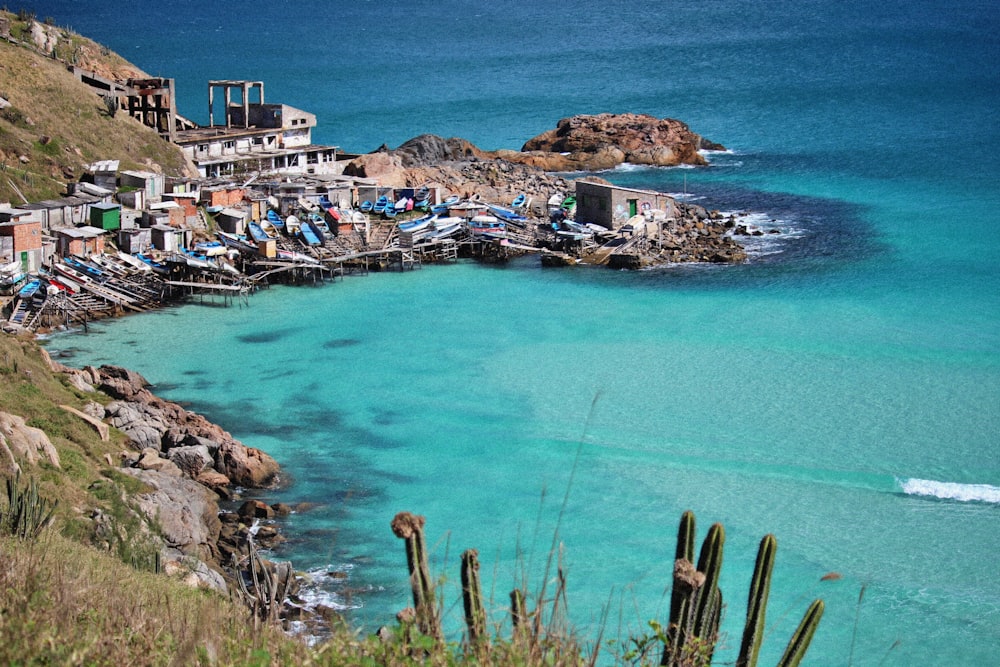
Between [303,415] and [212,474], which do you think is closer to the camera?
[212,474]

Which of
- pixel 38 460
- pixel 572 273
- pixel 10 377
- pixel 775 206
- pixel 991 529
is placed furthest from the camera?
Answer: pixel 775 206

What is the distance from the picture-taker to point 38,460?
2172cm

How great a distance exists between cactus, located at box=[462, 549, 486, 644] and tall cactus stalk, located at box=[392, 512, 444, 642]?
288 millimetres

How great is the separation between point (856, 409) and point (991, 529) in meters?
7.42

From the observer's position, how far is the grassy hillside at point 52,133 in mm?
45531

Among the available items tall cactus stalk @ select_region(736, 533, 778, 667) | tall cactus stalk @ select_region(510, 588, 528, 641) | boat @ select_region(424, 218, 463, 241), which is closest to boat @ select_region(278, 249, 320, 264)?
boat @ select_region(424, 218, 463, 241)

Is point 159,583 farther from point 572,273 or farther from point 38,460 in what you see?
point 572,273

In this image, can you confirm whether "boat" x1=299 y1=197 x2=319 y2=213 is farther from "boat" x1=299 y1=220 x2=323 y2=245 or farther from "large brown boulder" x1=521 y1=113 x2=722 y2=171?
"large brown boulder" x1=521 y1=113 x2=722 y2=171

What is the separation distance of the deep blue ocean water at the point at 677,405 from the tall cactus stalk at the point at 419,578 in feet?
1.31

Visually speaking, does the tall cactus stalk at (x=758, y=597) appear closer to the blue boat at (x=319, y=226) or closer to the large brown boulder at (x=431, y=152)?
the blue boat at (x=319, y=226)

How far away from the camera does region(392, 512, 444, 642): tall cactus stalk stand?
866 cm

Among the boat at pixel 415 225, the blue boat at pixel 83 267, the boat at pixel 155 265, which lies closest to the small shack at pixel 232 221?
the boat at pixel 155 265

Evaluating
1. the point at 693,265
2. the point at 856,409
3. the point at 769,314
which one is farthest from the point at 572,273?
the point at 856,409

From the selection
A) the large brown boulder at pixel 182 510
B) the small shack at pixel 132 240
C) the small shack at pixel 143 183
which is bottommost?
the large brown boulder at pixel 182 510
